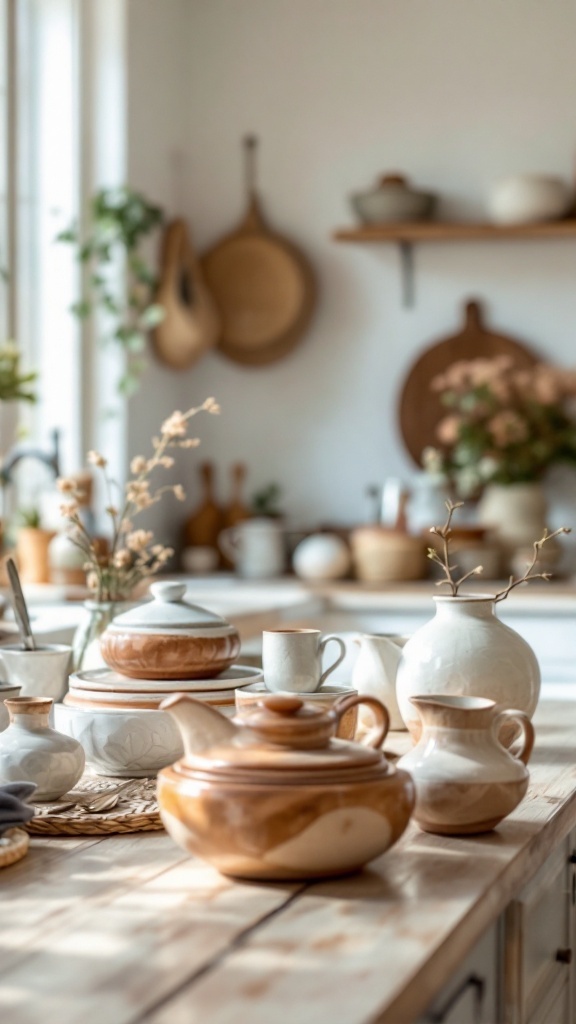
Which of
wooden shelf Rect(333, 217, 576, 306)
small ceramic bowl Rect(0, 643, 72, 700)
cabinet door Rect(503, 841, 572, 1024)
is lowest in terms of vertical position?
cabinet door Rect(503, 841, 572, 1024)

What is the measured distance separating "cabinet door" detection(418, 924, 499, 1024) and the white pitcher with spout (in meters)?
0.62

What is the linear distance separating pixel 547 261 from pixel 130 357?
4.58 feet

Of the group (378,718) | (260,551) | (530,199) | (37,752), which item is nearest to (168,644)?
(37,752)

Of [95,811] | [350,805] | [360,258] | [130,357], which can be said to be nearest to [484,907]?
[350,805]

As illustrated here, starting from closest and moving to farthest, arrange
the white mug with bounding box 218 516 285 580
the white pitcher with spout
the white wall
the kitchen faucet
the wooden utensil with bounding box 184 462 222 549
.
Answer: the white pitcher with spout, the kitchen faucet, the white mug with bounding box 218 516 285 580, the white wall, the wooden utensil with bounding box 184 462 222 549

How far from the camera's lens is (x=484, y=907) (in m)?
1.10

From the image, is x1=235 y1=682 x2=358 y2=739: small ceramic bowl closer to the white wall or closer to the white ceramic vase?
the white ceramic vase

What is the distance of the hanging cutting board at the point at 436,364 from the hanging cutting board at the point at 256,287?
437 mm

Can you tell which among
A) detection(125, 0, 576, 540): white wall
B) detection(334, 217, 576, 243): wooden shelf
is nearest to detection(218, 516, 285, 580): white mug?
detection(125, 0, 576, 540): white wall

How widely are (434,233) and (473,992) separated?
3527mm

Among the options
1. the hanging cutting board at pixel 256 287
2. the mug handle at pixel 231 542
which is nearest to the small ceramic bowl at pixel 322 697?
the mug handle at pixel 231 542

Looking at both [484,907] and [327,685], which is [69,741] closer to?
[327,685]

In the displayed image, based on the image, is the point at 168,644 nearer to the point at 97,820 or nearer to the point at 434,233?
the point at 97,820

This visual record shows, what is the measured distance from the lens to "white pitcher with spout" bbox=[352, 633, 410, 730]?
1812mm
